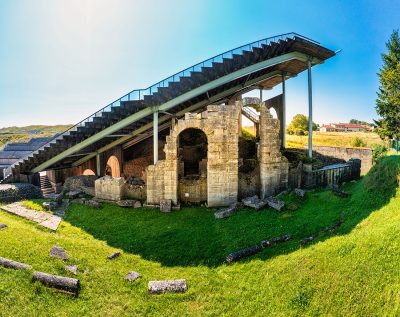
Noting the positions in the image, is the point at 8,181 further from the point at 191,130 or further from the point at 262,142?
the point at 262,142

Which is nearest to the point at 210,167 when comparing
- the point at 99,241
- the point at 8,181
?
the point at 99,241

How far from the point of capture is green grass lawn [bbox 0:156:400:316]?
19.2 feet

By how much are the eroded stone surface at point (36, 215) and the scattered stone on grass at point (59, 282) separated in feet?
15.0

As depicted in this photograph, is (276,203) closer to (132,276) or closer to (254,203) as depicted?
(254,203)

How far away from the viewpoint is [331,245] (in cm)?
726

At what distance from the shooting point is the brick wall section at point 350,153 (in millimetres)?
21141

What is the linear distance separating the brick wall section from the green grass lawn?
36.1 ft

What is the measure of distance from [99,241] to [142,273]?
3182 mm

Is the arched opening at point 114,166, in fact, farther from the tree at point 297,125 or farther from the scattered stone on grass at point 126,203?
the tree at point 297,125

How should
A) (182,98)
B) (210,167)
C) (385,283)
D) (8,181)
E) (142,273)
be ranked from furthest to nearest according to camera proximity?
(8,181)
(182,98)
(210,167)
(142,273)
(385,283)

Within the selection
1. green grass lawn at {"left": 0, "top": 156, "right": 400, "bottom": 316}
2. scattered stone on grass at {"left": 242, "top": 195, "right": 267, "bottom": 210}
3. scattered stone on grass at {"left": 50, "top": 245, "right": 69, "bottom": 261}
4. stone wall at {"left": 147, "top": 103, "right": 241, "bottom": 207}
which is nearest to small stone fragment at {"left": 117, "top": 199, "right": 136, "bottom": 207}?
stone wall at {"left": 147, "top": 103, "right": 241, "bottom": 207}

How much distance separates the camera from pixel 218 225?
11.2 m

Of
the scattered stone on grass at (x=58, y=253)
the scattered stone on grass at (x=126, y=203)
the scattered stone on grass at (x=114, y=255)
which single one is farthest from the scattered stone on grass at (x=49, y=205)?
the scattered stone on grass at (x=114, y=255)

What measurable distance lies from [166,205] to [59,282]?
7.19 meters
